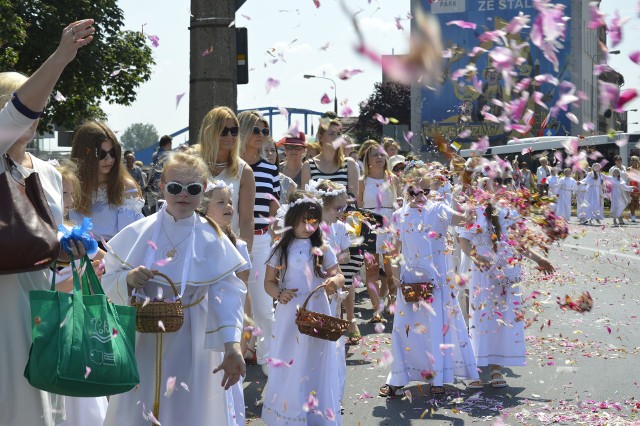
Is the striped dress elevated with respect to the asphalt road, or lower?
elevated

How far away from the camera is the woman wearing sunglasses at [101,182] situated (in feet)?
20.5

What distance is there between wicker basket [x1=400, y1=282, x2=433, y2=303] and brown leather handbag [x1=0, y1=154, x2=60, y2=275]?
15.3 ft

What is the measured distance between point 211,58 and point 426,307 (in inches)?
104

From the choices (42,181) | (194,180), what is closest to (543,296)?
(194,180)

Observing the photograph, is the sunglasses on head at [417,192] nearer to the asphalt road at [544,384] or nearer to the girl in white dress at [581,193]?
the asphalt road at [544,384]

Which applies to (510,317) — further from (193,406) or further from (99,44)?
(99,44)

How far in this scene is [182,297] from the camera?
16.2 ft

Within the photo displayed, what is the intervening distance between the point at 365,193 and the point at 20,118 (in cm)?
869

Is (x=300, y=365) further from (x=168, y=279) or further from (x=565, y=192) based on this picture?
(x=565, y=192)

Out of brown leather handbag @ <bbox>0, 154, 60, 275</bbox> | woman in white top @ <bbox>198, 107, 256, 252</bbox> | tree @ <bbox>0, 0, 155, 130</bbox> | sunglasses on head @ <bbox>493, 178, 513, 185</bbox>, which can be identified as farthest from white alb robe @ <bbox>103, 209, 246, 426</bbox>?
tree @ <bbox>0, 0, 155, 130</bbox>

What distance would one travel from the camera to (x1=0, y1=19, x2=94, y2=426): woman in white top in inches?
141

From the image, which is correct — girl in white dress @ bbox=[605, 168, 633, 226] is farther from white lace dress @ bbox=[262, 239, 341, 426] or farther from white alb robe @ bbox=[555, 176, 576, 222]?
white lace dress @ bbox=[262, 239, 341, 426]

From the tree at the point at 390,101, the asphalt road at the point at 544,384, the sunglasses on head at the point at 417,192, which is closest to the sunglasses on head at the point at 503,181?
the sunglasses on head at the point at 417,192

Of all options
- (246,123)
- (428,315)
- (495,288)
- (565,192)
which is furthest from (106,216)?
(565,192)
